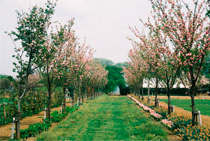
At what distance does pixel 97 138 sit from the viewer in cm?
976

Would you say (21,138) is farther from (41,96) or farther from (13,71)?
(41,96)

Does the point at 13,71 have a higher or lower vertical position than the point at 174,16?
lower

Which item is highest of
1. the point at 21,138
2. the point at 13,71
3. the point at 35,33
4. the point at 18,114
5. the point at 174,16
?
the point at 174,16

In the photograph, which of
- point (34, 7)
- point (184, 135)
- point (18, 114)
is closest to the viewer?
point (184, 135)

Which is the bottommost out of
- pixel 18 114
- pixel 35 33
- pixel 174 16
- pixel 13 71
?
pixel 18 114

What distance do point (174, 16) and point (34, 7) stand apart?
707 centimetres

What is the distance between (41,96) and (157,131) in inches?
517

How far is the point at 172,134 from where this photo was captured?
10344 millimetres

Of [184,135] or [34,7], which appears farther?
[34,7]

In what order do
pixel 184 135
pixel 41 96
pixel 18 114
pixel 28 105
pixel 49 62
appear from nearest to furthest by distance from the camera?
1. pixel 184 135
2. pixel 18 114
3. pixel 49 62
4. pixel 28 105
5. pixel 41 96

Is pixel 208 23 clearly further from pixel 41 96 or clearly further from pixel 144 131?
pixel 41 96

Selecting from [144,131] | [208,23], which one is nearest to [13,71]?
[144,131]

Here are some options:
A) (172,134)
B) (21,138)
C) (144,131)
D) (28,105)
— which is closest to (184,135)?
(172,134)

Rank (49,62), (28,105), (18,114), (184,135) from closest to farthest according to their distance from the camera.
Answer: (184,135) < (18,114) < (49,62) < (28,105)
